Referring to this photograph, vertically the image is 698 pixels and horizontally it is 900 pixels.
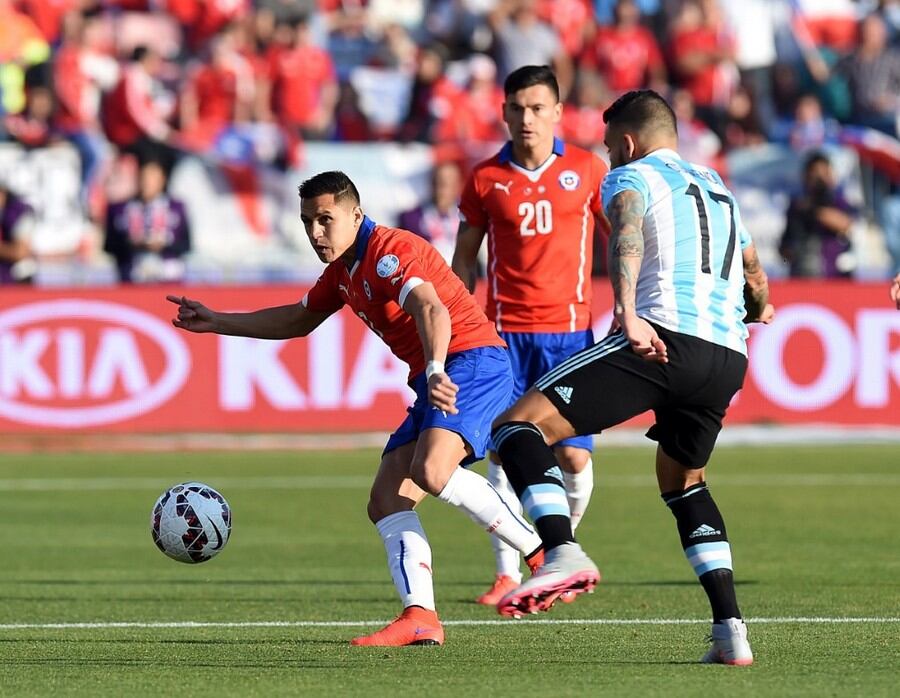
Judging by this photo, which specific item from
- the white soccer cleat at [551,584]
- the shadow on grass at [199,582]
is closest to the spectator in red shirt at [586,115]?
the shadow on grass at [199,582]

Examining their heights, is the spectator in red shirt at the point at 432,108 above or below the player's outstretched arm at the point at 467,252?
above

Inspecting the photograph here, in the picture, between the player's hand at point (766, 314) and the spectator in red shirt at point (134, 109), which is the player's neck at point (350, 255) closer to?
the player's hand at point (766, 314)

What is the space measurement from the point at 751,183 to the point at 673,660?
16.4 metres

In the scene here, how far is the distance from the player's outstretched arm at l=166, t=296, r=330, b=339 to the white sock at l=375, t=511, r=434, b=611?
1096 millimetres

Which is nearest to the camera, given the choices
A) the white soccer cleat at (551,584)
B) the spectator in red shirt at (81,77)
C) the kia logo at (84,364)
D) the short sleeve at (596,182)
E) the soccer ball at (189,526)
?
the white soccer cleat at (551,584)

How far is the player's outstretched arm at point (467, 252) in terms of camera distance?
30.8 feet

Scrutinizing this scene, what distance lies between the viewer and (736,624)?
21.3 ft

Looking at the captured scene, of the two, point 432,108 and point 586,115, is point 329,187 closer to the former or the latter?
point 432,108

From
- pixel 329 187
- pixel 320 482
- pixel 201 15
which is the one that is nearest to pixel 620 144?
pixel 329 187

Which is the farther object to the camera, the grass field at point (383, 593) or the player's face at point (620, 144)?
the player's face at point (620, 144)

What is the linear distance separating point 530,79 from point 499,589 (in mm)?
2705

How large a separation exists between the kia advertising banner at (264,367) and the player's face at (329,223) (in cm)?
1062

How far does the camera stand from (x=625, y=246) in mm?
6285

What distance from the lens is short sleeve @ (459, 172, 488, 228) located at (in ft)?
31.2
